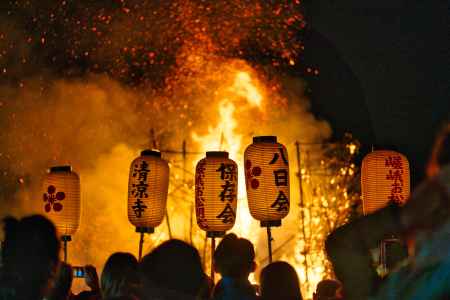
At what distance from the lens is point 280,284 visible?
3.36 meters

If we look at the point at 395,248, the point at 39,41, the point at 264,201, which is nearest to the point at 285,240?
the point at 39,41

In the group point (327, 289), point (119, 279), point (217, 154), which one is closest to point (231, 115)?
point (217, 154)

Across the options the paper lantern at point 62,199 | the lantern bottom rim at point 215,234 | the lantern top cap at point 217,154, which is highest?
the lantern top cap at point 217,154

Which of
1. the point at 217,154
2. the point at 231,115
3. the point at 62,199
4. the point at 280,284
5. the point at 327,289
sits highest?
the point at 231,115

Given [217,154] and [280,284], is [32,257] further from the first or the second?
[217,154]

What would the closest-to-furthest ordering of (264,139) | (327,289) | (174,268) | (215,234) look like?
(174,268) → (327,289) → (264,139) → (215,234)

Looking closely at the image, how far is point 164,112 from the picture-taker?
18.8m

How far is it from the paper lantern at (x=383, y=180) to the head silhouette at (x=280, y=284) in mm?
5060

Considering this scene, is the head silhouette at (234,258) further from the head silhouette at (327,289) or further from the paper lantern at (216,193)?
the paper lantern at (216,193)

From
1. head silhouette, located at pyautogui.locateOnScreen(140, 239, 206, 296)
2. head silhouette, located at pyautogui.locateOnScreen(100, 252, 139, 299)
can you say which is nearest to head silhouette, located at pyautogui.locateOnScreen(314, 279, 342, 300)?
head silhouette, located at pyautogui.locateOnScreen(100, 252, 139, 299)

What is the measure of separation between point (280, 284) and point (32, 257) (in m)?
1.27

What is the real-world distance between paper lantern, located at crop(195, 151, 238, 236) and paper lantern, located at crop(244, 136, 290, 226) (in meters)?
0.30

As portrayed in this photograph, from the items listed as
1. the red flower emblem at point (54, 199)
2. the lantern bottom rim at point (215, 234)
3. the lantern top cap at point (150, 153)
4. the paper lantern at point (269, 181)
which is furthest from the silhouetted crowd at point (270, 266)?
the red flower emblem at point (54, 199)

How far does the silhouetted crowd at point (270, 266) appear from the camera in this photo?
1.37 metres
